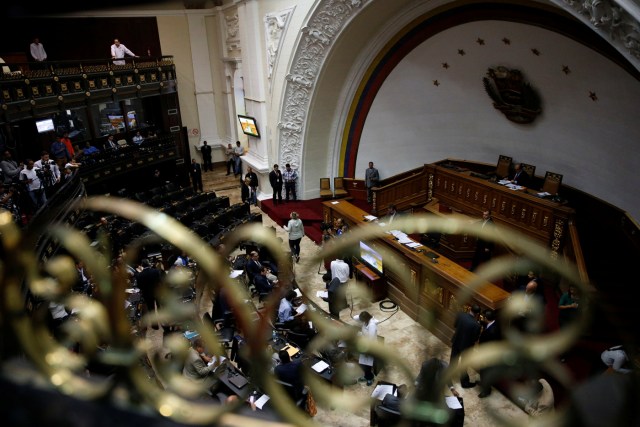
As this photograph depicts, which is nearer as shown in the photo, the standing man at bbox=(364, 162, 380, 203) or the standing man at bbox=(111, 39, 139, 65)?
the standing man at bbox=(364, 162, 380, 203)

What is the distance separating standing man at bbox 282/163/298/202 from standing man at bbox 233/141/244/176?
3273mm

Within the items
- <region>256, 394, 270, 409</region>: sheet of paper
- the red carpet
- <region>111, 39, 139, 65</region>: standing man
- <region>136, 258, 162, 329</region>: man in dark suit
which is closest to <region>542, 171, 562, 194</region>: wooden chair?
the red carpet

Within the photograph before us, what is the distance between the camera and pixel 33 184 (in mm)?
8703

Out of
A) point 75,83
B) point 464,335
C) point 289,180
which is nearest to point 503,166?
point 289,180

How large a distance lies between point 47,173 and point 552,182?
34.6ft

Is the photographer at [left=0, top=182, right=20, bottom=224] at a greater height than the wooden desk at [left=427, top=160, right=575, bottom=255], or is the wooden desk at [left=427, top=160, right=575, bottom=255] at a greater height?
the photographer at [left=0, top=182, right=20, bottom=224]

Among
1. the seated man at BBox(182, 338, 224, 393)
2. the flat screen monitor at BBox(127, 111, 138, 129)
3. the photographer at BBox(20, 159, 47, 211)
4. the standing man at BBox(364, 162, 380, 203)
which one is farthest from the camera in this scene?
the flat screen monitor at BBox(127, 111, 138, 129)

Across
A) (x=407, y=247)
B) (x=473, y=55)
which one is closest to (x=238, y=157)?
(x=473, y=55)

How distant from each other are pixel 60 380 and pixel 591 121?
36.0ft

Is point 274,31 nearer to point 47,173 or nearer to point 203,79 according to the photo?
point 203,79

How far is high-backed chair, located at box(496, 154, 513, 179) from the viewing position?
11.6 meters

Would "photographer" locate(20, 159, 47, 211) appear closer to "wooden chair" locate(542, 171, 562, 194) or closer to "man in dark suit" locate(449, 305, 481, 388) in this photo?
"man in dark suit" locate(449, 305, 481, 388)

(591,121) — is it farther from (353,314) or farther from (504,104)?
(353,314)

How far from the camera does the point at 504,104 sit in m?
11.2
